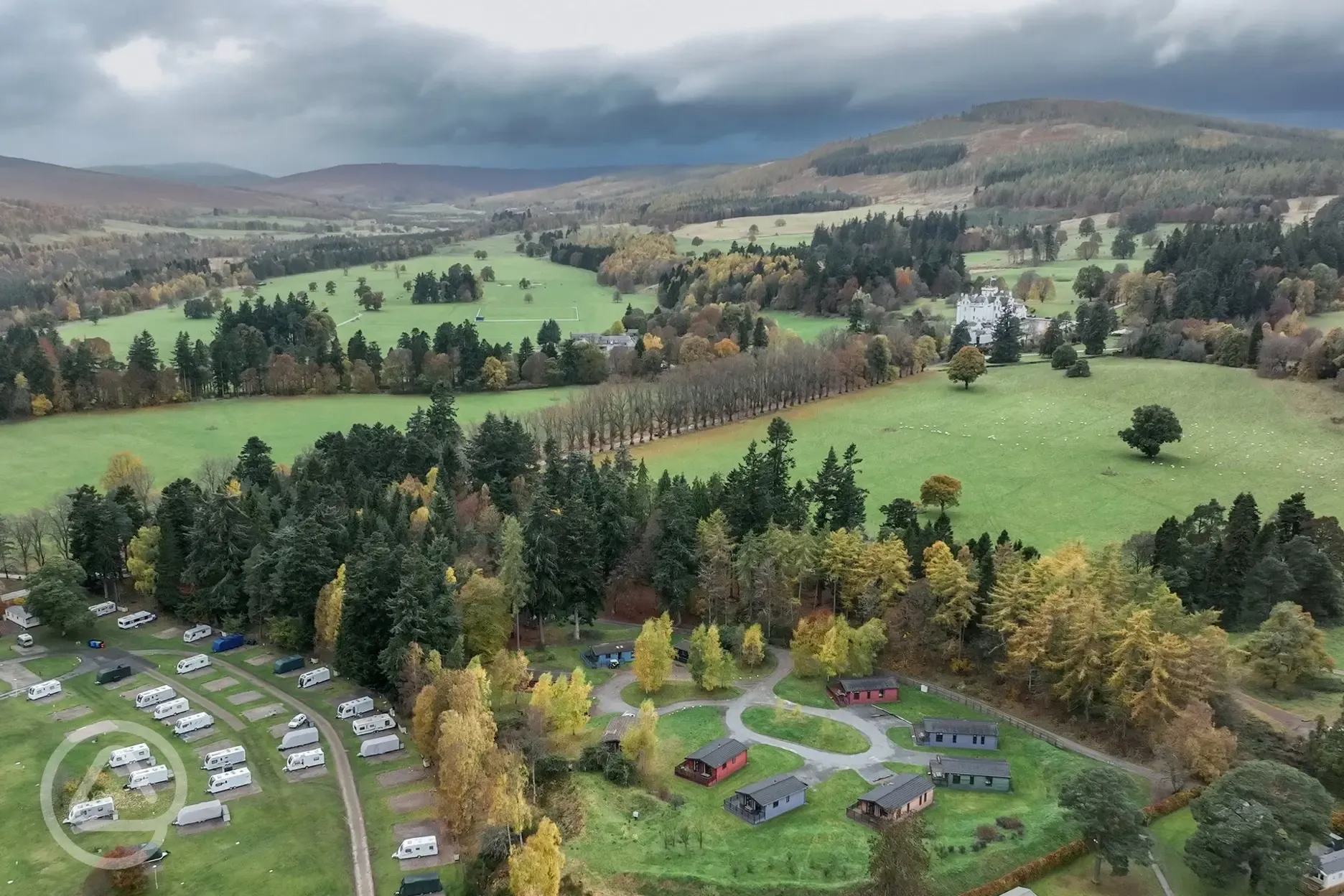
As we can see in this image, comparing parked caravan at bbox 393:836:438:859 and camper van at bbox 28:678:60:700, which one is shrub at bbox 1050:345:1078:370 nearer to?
parked caravan at bbox 393:836:438:859

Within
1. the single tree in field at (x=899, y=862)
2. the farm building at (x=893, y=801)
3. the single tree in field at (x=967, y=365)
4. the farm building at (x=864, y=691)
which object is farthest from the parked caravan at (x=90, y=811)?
the single tree in field at (x=967, y=365)

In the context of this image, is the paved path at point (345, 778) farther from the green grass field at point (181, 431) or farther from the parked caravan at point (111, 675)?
the green grass field at point (181, 431)

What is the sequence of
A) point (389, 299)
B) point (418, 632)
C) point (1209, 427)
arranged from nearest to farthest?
point (418, 632) → point (1209, 427) → point (389, 299)

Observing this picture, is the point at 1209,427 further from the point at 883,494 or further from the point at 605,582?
the point at 605,582

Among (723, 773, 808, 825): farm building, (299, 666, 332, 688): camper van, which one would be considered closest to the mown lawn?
(723, 773, 808, 825): farm building

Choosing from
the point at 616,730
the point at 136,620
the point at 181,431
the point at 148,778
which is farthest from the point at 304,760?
the point at 181,431

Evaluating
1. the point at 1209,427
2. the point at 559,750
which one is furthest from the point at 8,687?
the point at 1209,427

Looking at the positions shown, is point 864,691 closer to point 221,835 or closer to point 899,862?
point 899,862

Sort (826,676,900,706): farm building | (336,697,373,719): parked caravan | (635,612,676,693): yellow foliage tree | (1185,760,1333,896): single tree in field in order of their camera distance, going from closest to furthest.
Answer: (1185,760,1333,896): single tree in field → (336,697,373,719): parked caravan → (826,676,900,706): farm building → (635,612,676,693): yellow foliage tree
